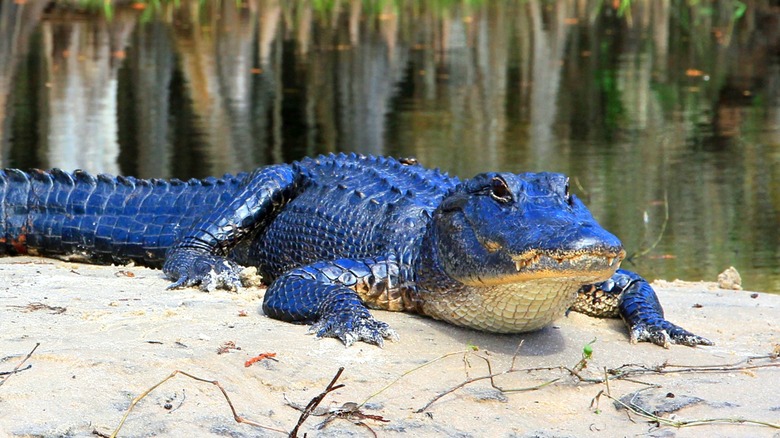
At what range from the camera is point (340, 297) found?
4652mm

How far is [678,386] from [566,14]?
68.9 feet

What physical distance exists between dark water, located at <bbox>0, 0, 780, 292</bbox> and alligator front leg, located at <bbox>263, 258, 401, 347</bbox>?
→ 2.89 metres

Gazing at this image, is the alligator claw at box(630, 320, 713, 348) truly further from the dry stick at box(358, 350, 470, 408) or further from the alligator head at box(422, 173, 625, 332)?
the dry stick at box(358, 350, 470, 408)

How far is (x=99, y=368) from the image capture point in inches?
141

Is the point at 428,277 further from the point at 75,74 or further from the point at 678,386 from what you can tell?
the point at 75,74

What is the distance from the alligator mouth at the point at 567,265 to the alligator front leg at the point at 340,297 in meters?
0.62

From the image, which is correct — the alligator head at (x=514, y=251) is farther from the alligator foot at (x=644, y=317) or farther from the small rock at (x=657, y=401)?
the alligator foot at (x=644, y=317)

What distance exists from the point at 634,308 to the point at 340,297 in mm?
1401

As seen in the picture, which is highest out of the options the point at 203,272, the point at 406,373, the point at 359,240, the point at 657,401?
the point at 359,240

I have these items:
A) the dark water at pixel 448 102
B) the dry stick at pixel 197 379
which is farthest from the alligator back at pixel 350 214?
the dark water at pixel 448 102

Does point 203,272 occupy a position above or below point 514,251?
below

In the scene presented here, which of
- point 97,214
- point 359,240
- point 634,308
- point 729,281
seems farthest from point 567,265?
point 97,214

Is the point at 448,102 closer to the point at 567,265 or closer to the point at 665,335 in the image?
the point at 665,335

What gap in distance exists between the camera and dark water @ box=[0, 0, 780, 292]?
9.06 metres
